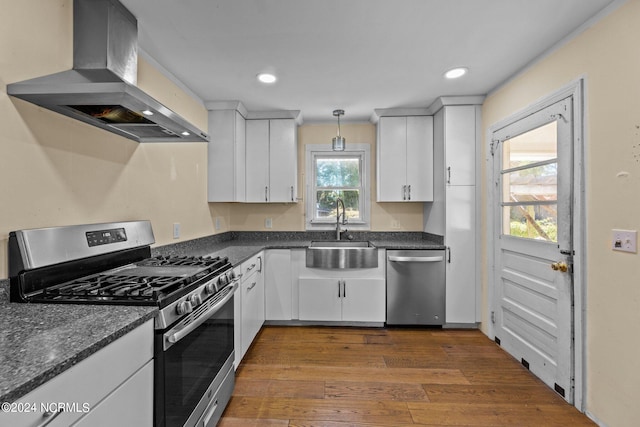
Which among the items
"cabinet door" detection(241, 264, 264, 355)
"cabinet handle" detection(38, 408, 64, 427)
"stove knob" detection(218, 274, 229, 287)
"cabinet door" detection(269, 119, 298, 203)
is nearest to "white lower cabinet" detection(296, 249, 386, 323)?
"cabinet door" detection(241, 264, 264, 355)

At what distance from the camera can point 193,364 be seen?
139 centimetres

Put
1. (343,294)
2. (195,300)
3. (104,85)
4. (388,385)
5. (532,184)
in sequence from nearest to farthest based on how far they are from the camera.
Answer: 1. (104,85)
2. (195,300)
3. (388,385)
4. (532,184)
5. (343,294)

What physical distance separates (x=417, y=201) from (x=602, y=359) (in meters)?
2.04

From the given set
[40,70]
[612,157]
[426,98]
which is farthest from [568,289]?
[40,70]

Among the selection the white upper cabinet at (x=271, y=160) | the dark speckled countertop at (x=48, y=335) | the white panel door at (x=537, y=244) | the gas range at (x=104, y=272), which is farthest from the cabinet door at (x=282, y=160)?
→ the dark speckled countertop at (x=48, y=335)

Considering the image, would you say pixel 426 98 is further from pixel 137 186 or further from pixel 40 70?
pixel 40 70

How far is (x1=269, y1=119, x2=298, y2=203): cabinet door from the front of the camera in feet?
11.2

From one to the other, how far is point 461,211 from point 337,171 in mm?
1534

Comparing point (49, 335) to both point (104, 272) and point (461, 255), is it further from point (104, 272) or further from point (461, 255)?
point (461, 255)

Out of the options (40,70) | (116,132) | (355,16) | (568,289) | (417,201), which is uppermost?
(355,16)

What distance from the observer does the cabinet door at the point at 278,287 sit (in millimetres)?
3129

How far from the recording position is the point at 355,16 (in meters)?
1.72

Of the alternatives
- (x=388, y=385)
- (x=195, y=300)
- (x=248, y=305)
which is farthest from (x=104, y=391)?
(x=388, y=385)

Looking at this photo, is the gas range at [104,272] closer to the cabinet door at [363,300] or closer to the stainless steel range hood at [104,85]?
the stainless steel range hood at [104,85]
